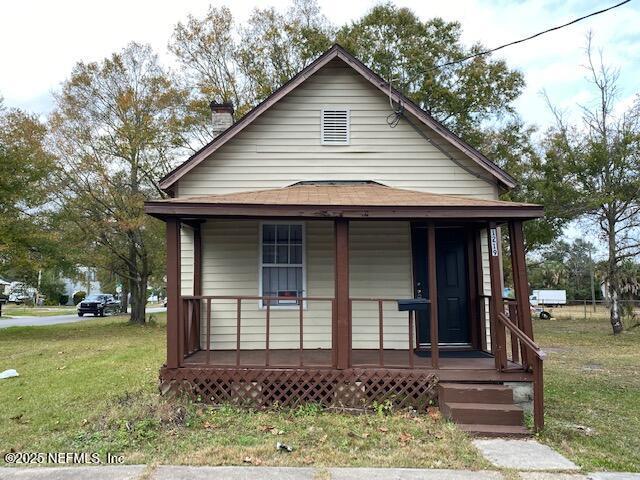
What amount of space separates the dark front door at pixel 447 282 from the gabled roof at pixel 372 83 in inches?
51.4

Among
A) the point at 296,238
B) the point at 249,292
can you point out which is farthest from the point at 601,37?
the point at 249,292

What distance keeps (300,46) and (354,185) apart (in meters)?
16.6

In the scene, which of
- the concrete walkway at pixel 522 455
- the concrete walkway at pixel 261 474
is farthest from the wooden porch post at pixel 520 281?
the concrete walkway at pixel 261 474

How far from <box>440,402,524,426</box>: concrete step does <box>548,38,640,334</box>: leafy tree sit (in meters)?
14.3

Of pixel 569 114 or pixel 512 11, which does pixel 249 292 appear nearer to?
pixel 512 11

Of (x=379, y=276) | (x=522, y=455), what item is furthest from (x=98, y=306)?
(x=522, y=455)

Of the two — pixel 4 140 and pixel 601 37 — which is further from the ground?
pixel 601 37

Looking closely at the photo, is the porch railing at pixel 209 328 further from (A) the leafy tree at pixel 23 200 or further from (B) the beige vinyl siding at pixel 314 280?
(A) the leafy tree at pixel 23 200

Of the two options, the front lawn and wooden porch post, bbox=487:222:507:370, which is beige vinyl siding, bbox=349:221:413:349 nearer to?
wooden porch post, bbox=487:222:507:370

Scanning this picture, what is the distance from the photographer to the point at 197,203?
6293 mm

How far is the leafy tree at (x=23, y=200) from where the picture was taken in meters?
16.4

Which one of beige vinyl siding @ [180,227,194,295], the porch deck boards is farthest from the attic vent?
the porch deck boards

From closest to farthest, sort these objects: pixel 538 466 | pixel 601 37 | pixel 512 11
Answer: pixel 538 466 → pixel 512 11 → pixel 601 37

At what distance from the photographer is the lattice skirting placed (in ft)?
20.2
